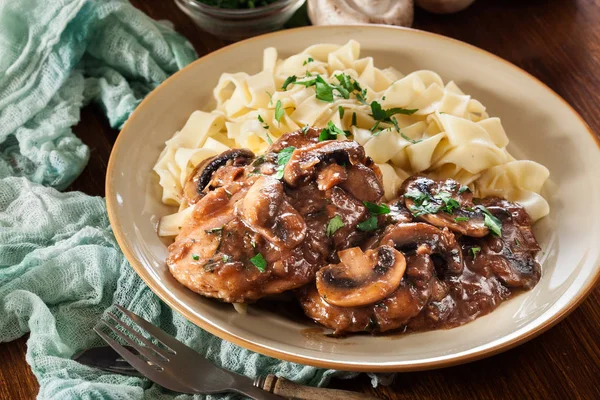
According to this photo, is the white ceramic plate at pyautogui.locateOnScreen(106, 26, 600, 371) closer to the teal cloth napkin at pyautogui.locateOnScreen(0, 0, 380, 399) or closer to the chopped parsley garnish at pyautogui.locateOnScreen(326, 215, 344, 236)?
the teal cloth napkin at pyautogui.locateOnScreen(0, 0, 380, 399)

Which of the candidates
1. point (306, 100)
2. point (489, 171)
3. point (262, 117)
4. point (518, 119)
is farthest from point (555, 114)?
point (262, 117)

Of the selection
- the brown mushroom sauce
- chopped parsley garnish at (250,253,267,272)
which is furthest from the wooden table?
chopped parsley garnish at (250,253,267,272)

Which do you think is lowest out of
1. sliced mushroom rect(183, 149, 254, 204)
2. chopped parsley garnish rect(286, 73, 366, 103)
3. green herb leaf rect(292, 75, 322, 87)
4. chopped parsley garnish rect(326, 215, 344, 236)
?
sliced mushroom rect(183, 149, 254, 204)

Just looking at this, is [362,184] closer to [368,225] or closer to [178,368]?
[368,225]

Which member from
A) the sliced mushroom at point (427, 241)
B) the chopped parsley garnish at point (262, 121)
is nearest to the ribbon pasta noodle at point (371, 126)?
the chopped parsley garnish at point (262, 121)

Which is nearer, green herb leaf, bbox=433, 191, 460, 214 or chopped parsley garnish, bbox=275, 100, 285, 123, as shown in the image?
green herb leaf, bbox=433, 191, 460, 214

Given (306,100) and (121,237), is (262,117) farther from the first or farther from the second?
(121,237)
